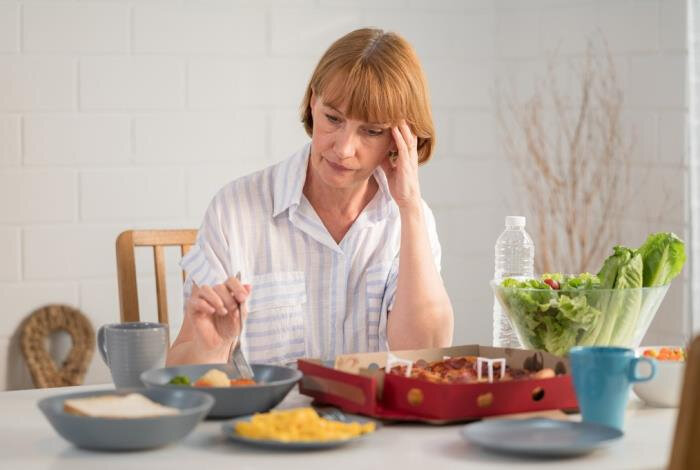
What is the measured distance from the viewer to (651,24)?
332 centimetres

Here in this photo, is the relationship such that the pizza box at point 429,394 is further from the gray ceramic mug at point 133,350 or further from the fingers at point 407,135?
the fingers at point 407,135

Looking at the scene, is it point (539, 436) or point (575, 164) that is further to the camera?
point (575, 164)

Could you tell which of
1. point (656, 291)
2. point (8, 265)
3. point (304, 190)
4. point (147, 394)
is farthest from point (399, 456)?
point (8, 265)

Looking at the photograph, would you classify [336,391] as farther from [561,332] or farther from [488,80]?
[488,80]

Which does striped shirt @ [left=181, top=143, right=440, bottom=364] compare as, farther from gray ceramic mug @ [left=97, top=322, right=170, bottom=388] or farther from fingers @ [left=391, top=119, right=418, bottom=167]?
gray ceramic mug @ [left=97, top=322, right=170, bottom=388]

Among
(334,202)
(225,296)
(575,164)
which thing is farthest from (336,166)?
(575,164)

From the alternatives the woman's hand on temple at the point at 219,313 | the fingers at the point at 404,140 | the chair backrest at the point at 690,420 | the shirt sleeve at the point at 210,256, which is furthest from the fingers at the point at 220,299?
the chair backrest at the point at 690,420

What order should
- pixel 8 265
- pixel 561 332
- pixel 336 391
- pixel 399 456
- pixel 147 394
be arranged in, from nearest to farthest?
pixel 399 456
pixel 147 394
pixel 336 391
pixel 561 332
pixel 8 265

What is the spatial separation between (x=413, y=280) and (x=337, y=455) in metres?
0.84

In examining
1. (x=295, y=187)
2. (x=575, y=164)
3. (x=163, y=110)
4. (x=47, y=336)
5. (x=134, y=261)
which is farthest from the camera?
(x=575, y=164)

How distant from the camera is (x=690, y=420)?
43.6 inches

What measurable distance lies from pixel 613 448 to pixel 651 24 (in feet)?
6.81

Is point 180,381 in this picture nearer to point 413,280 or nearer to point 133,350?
point 133,350

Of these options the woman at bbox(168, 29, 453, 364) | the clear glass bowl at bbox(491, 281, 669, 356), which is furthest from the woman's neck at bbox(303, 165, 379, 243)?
the clear glass bowl at bbox(491, 281, 669, 356)
